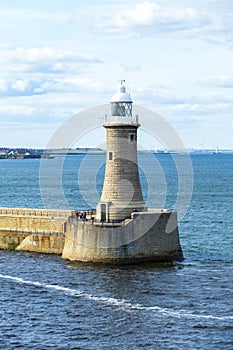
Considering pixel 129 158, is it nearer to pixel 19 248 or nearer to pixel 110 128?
pixel 110 128

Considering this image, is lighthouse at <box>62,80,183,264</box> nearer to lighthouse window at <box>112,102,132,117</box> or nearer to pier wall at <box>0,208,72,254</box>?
lighthouse window at <box>112,102,132,117</box>

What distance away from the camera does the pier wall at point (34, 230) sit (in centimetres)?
4916

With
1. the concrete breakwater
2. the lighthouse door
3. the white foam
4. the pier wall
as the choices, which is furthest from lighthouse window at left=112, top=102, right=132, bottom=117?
the white foam

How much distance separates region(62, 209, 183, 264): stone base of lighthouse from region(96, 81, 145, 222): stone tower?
1.47 meters

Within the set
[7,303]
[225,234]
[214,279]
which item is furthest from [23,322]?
[225,234]

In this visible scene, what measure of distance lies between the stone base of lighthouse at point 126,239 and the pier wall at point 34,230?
2.86 meters

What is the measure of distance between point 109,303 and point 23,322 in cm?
476

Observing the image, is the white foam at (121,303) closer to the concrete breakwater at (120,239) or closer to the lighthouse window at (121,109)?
the concrete breakwater at (120,239)

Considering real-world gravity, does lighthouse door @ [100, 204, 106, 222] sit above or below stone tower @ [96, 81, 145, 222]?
below

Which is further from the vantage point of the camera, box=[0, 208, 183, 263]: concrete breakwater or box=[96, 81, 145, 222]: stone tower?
box=[96, 81, 145, 222]: stone tower

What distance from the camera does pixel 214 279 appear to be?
4159 cm

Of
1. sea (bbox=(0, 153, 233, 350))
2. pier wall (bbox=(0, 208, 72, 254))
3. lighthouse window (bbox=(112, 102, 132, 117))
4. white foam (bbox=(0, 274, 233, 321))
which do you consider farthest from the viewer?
pier wall (bbox=(0, 208, 72, 254))

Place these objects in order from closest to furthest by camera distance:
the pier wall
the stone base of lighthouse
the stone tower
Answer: the stone base of lighthouse, the stone tower, the pier wall

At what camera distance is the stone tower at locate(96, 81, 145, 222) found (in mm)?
46625
